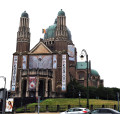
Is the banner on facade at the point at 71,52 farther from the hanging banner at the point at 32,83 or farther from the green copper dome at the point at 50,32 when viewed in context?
the hanging banner at the point at 32,83

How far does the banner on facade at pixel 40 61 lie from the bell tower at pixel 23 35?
5.73 meters

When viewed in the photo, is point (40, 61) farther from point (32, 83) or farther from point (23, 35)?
point (23, 35)

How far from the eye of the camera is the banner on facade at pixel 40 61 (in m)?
81.2

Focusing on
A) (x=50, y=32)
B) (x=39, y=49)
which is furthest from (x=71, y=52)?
(x=39, y=49)

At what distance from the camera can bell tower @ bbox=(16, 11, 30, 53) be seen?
282ft

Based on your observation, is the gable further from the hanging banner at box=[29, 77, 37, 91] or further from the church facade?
the hanging banner at box=[29, 77, 37, 91]

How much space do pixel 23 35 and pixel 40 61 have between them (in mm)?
13826

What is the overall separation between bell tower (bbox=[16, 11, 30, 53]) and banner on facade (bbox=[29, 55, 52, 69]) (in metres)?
5.73

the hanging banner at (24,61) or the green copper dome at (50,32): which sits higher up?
the green copper dome at (50,32)

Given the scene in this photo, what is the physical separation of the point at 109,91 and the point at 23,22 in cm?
4658

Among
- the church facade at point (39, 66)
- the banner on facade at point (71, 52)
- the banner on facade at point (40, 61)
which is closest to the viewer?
the church facade at point (39, 66)

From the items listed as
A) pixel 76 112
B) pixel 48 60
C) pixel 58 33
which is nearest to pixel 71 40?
pixel 58 33

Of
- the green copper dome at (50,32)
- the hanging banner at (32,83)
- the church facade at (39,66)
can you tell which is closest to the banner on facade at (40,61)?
the church facade at (39,66)

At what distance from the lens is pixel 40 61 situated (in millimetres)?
82312
